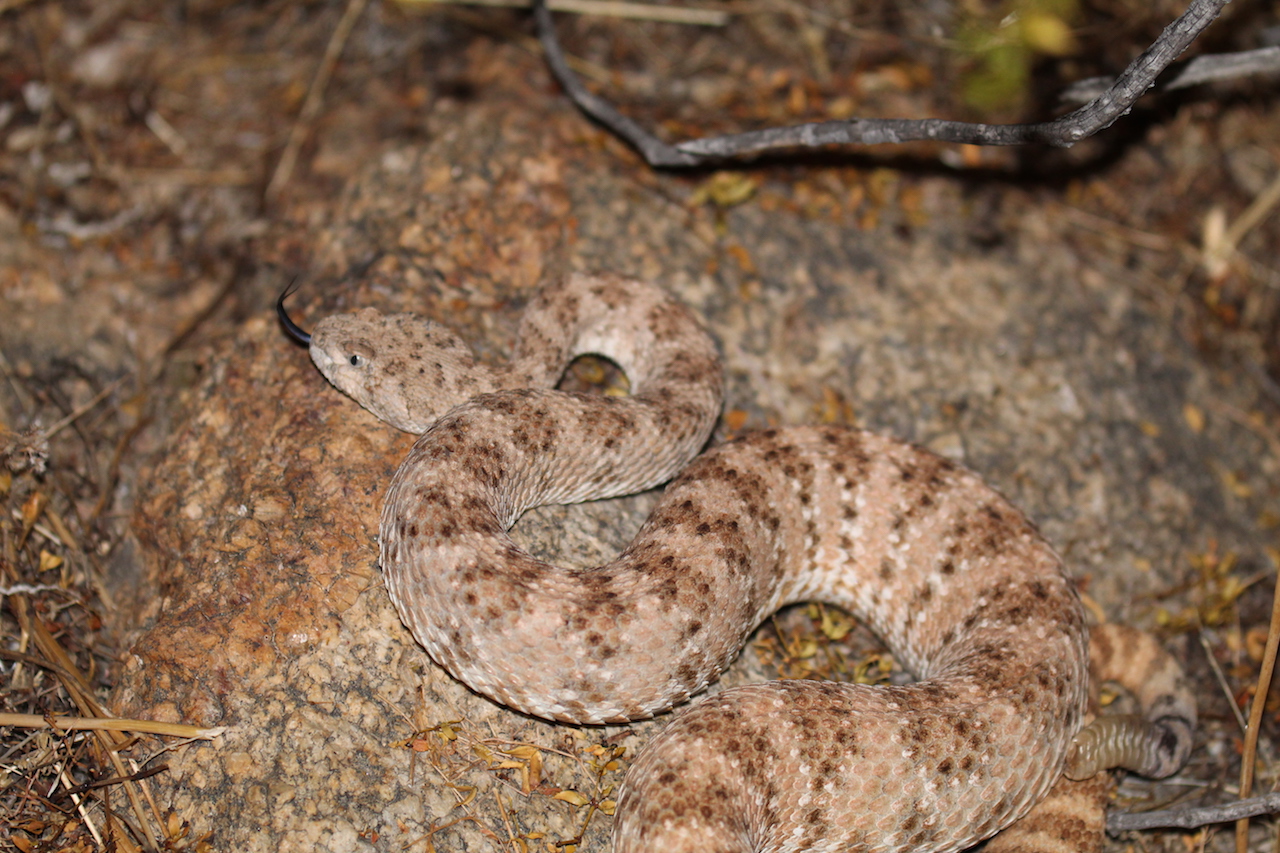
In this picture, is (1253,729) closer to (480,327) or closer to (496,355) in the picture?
(496,355)

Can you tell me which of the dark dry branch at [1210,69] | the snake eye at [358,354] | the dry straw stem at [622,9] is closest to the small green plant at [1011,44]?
the dark dry branch at [1210,69]

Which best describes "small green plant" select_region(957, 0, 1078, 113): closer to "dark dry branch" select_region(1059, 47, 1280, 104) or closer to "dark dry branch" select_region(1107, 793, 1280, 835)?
"dark dry branch" select_region(1059, 47, 1280, 104)

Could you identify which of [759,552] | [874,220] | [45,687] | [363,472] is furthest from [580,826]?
[874,220]

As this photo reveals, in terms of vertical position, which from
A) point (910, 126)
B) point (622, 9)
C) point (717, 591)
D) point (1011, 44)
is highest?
point (1011, 44)

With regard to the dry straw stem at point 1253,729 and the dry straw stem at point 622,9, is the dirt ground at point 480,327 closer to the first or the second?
the dry straw stem at point 622,9

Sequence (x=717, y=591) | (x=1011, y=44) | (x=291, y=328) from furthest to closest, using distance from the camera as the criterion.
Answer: (x=1011, y=44), (x=291, y=328), (x=717, y=591)

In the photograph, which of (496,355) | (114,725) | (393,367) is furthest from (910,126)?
(114,725)
